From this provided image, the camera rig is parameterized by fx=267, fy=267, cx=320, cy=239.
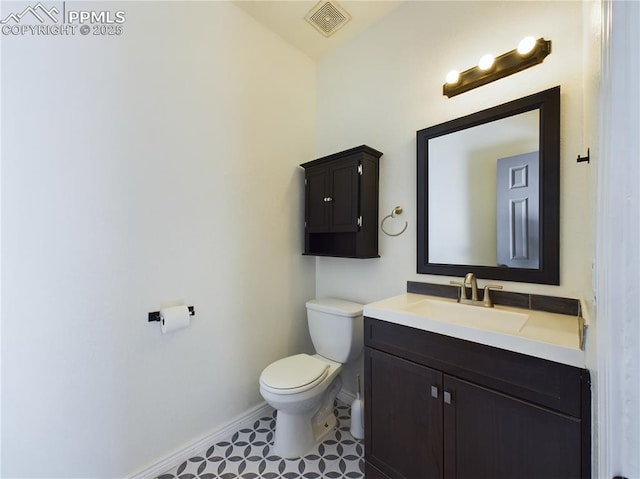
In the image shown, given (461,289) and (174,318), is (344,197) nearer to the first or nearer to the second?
(461,289)

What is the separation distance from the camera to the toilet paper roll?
1357 millimetres

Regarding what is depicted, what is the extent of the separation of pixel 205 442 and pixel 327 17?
2.78 metres

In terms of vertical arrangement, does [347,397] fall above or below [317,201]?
below

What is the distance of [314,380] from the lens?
4.88 feet

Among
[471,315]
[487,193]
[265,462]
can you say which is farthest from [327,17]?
[265,462]

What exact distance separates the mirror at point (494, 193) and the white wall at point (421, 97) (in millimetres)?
47

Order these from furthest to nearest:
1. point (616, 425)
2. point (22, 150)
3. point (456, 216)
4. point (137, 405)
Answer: point (456, 216)
point (137, 405)
point (22, 150)
point (616, 425)

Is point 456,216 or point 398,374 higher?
point 456,216

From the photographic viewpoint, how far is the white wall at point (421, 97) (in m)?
1.15

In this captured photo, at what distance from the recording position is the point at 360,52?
192cm

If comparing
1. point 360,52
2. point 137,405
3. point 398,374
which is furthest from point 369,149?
point 137,405

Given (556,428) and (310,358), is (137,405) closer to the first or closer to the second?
(310,358)

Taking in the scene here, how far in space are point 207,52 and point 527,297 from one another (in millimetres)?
2179

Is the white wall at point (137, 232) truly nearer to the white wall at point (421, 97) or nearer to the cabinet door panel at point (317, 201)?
the cabinet door panel at point (317, 201)
